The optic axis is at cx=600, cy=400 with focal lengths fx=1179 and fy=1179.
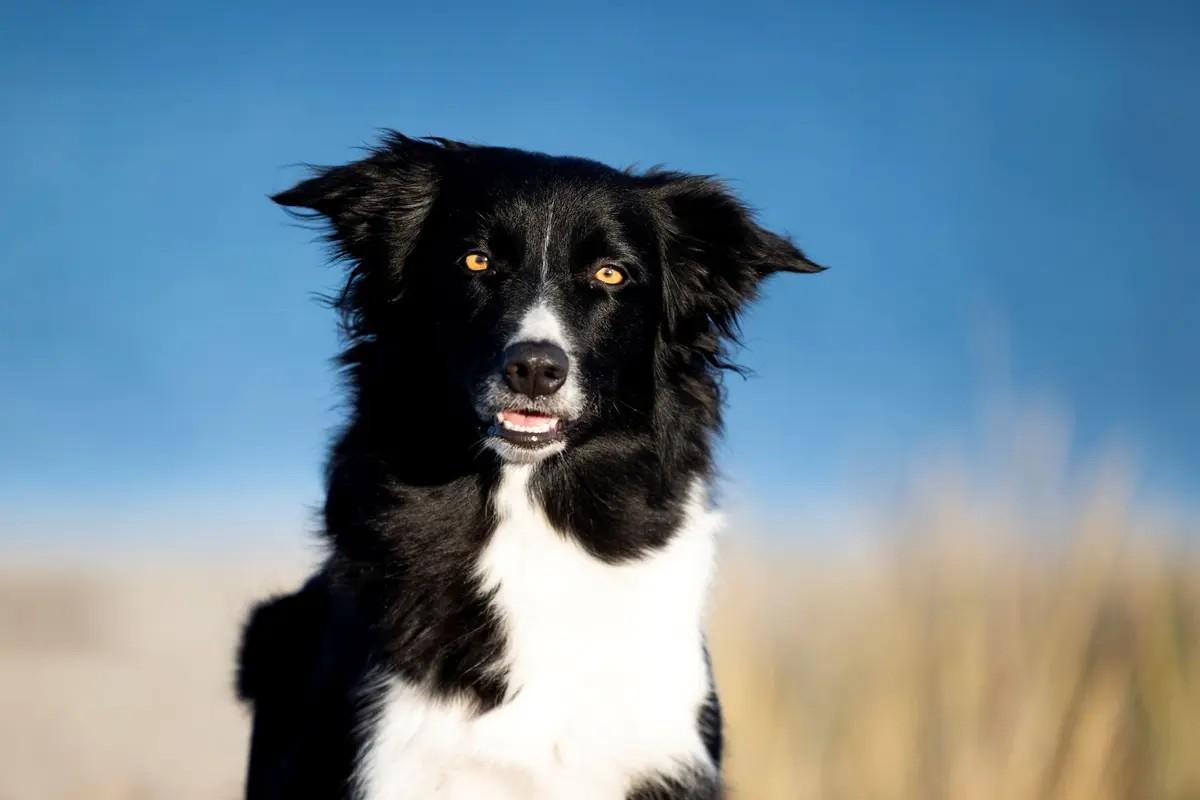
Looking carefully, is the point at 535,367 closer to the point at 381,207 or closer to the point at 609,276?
the point at 609,276

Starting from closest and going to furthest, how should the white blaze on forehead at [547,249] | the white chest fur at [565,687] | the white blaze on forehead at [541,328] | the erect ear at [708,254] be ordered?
the white chest fur at [565,687] < the white blaze on forehead at [541,328] < the white blaze on forehead at [547,249] < the erect ear at [708,254]

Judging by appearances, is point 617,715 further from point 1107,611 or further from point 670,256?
point 1107,611

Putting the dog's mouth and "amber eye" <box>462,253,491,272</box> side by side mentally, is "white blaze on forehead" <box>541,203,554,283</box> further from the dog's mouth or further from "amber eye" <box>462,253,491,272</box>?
the dog's mouth

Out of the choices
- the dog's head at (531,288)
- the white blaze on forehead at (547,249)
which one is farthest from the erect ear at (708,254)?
the white blaze on forehead at (547,249)

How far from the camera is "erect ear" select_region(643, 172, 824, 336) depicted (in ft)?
15.0

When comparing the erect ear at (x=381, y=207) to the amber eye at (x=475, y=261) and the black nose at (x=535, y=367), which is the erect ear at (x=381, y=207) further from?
the black nose at (x=535, y=367)

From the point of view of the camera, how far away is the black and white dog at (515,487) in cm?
377

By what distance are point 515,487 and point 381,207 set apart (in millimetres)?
1183

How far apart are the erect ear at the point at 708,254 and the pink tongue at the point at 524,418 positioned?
846mm

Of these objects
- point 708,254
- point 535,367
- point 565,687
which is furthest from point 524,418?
point 708,254

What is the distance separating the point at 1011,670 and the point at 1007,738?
0.31 meters

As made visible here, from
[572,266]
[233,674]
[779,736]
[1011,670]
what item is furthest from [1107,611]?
[233,674]

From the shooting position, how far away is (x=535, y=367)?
148 inches

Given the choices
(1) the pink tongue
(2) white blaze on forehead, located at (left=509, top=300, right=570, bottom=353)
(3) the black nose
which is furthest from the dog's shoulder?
(2) white blaze on forehead, located at (left=509, top=300, right=570, bottom=353)
